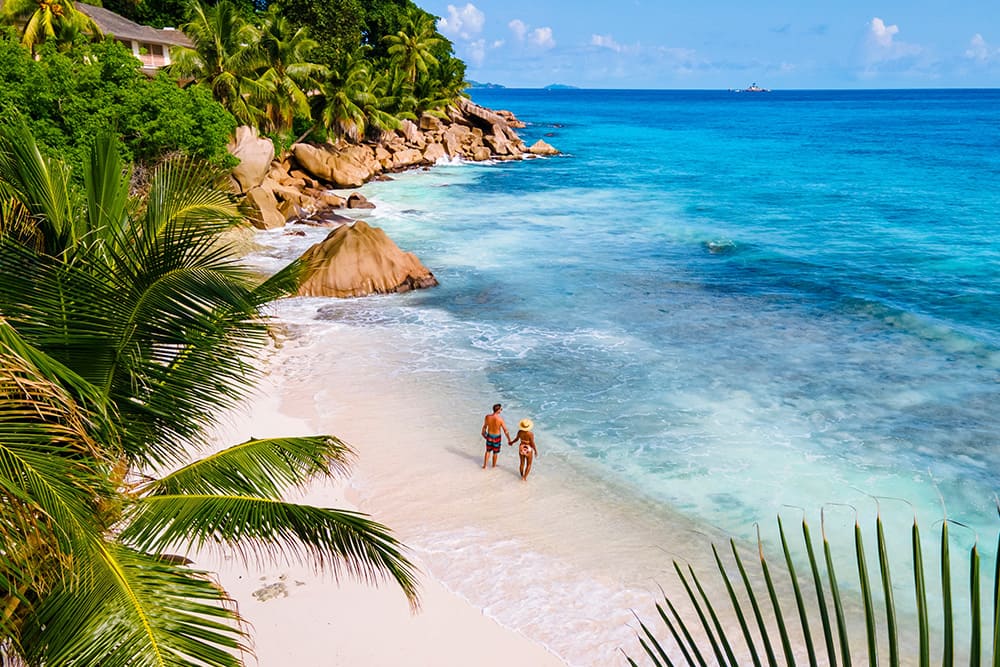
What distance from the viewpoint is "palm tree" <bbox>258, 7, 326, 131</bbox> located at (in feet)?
113

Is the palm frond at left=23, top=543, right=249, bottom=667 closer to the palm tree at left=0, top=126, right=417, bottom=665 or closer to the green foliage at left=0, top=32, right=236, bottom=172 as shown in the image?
the palm tree at left=0, top=126, right=417, bottom=665

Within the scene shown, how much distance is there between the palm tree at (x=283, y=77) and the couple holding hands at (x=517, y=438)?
26800 mm

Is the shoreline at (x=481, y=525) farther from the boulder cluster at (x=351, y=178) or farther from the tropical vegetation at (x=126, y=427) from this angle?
the boulder cluster at (x=351, y=178)

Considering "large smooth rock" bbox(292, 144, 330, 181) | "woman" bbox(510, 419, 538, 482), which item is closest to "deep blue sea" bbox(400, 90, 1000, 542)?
"woman" bbox(510, 419, 538, 482)

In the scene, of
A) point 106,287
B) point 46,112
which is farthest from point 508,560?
point 46,112

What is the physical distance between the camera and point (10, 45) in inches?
776

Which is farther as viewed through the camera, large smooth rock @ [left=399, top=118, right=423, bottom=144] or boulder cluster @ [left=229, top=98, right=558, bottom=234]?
large smooth rock @ [left=399, top=118, right=423, bottom=144]

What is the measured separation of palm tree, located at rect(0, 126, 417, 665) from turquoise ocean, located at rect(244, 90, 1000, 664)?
4488 mm

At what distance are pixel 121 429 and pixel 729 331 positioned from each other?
15.6 m

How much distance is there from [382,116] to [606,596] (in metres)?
42.4

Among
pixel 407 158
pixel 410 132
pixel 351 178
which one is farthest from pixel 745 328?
pixel 410 132

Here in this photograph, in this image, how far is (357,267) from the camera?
2077 cm

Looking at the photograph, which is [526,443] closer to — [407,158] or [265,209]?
[265,209]

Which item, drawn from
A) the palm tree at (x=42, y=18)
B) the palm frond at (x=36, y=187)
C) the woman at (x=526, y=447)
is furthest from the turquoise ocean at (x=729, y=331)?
the palm tree at (x=42, y=18)
